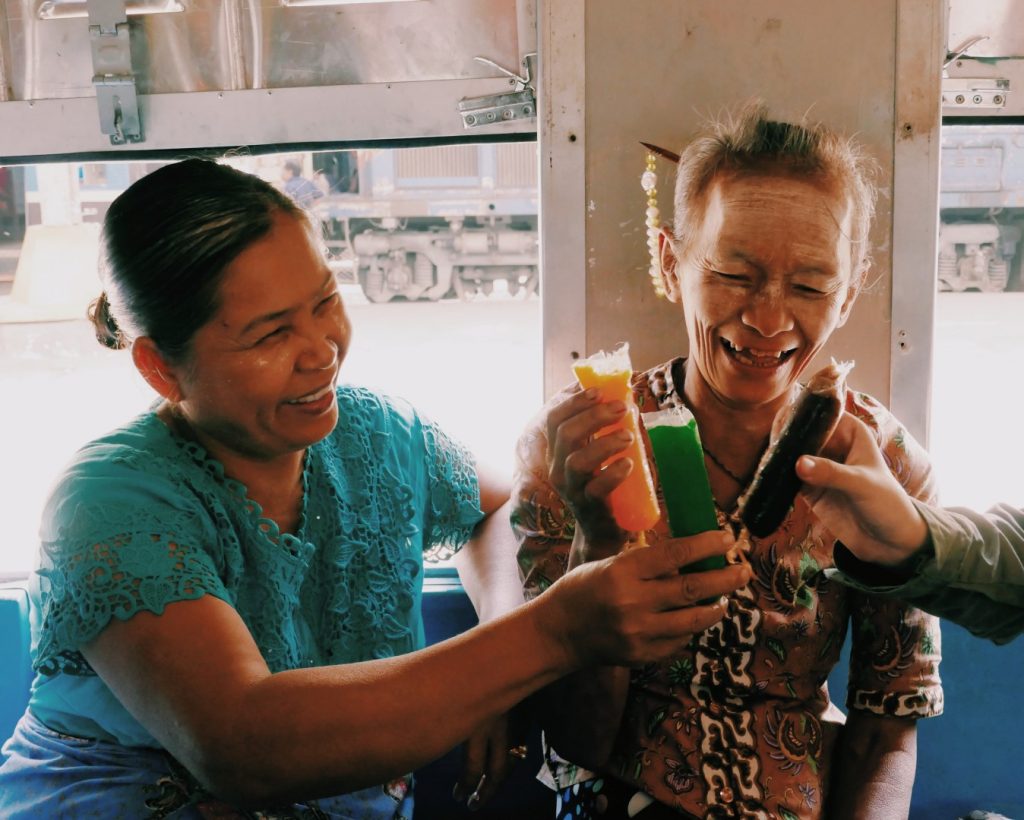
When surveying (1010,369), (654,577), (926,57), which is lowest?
(1010,369)

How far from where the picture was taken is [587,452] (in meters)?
1.53

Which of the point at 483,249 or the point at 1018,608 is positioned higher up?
the point at 483,249

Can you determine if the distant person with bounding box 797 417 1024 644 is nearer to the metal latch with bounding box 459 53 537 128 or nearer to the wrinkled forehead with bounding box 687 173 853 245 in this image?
the wrinkled forehead with bounding box 687 173 853 245

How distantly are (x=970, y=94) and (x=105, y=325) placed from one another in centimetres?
225

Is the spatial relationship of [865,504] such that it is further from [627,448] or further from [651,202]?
[651,202]

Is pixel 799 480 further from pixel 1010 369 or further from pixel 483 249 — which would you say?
pixel 1010 369

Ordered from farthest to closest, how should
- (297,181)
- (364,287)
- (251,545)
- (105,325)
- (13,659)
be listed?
(364,287)
(297,181)
(13,659)
(105,325)
(251,545)

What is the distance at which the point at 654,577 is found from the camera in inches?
57.5

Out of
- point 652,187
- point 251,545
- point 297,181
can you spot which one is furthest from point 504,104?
point 251,545

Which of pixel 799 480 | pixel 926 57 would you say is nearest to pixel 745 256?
pixel 799 480

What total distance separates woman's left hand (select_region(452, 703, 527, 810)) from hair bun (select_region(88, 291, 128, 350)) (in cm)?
113

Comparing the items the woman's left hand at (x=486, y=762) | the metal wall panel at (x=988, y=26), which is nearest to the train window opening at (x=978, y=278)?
the metal wall panel at (x=988, y=26)

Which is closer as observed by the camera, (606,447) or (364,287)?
(606,447)

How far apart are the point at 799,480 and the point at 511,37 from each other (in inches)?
61.8
